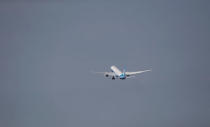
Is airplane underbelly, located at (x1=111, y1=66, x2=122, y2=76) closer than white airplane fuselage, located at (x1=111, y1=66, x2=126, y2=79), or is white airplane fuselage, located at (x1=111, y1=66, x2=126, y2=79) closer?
white airplane fuselage, located at (x1=111, y1=66, x2=126, y2=79)

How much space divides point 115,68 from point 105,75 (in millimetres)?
5421

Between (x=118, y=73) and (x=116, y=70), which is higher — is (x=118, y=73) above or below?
below

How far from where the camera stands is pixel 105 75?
9400cm

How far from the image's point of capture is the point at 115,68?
9906 centimetres

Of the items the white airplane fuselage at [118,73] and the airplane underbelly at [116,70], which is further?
the airplane underbelly at [116,70]

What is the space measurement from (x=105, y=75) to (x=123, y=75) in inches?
154

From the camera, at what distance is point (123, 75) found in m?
91.2

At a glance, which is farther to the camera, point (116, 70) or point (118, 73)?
point (116, 70)

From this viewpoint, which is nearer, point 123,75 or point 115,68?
point 123,75

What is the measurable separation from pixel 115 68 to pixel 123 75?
8.01 m
